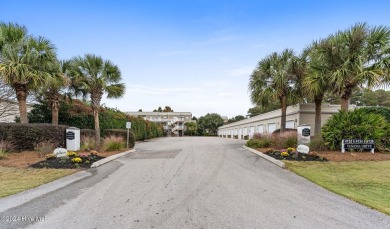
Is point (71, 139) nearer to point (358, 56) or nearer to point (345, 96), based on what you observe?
point (345, 96)

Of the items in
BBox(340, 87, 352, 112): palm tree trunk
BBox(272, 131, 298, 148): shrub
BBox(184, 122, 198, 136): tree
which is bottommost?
BBox(184, 122, 198, 136): tree

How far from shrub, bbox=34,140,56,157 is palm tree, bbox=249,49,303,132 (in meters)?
14.5

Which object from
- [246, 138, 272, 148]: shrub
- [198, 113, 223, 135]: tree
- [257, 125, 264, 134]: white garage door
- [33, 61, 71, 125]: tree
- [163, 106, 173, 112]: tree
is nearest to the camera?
[33, 61, 71, 125]: tree

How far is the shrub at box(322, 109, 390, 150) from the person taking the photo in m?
12.1

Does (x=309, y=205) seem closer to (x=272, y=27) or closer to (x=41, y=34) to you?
(x=272, y=27)

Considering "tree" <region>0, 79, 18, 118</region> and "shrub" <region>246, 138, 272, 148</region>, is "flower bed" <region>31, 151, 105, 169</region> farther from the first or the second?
"shrub" <region>246, 138, 272, 148</region>

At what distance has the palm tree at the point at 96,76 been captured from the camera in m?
14.7

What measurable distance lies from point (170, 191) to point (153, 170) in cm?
307

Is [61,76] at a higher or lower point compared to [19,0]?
lower

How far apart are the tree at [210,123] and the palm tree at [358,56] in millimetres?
63812

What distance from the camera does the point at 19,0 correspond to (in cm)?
1048

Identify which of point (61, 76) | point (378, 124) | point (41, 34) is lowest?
point (378, 124)

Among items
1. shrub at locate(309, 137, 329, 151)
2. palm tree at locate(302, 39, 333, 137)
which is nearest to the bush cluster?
shrub at locate(309, 137, 329, 151)

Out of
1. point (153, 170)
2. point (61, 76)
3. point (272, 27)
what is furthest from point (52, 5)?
point (272, 27)
